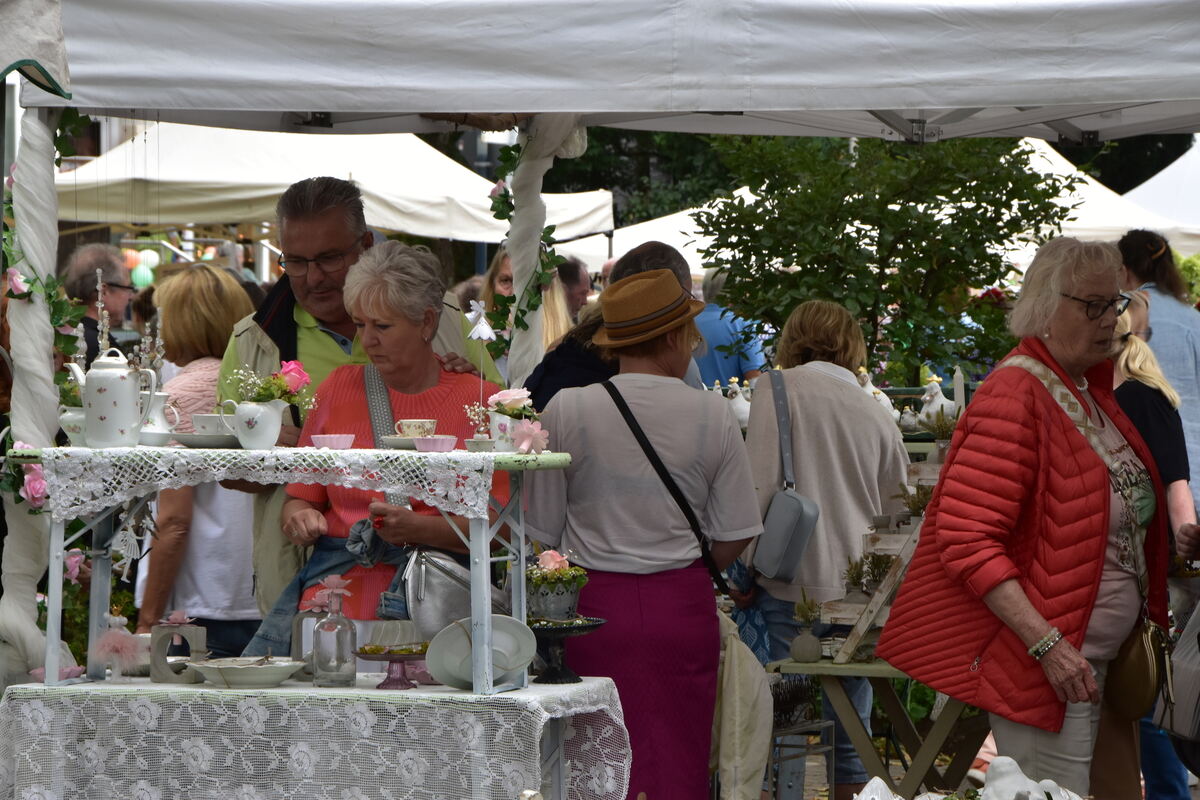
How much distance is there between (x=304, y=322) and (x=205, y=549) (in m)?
0.81

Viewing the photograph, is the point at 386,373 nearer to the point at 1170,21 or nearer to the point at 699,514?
the point at 699,514

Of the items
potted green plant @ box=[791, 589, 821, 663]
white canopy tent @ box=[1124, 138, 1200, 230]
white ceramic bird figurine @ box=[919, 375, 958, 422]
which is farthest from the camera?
white canopy tent @ box=[1124, 138, 1200, 230]

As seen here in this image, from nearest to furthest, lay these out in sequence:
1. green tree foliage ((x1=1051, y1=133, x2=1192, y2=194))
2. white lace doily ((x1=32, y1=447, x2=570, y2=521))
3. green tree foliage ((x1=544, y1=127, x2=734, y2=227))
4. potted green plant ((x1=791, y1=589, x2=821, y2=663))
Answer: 1. white lace doily ((x1=32, y1=447, x2=570, y2=521))
2. potted green plant ((x1=791, y1=589, x2=821, y2=663))
3. green tree foliage ((x1=544, y1=127, x2=734, y2=227))
4. green tree foliage ((x1=1051, y1=133, x2=1192, y2=194))

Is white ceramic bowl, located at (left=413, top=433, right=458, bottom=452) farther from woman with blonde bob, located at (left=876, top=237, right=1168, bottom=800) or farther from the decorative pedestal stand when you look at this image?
woman with blonde bob, located at (left=876, top=237, right=1168, bottom=800)

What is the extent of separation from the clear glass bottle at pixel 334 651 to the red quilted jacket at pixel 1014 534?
1.39 m

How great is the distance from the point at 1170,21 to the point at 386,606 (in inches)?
86.4

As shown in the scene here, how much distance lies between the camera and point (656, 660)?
3.62 meters

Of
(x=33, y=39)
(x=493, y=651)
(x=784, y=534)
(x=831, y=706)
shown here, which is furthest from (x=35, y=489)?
(x=831, y=706)

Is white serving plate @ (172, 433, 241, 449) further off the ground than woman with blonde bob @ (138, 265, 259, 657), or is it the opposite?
white serving plate @ (172, 433, 241, 449)

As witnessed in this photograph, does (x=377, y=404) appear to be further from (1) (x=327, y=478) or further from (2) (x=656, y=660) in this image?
(2) (x=656, y=660)

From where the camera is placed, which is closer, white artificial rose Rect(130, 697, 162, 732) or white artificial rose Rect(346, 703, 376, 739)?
white artificial rose Rect(346, 703, 376, 739)

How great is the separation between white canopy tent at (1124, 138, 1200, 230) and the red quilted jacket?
32.2 feet

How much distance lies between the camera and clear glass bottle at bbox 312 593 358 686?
11.0ft

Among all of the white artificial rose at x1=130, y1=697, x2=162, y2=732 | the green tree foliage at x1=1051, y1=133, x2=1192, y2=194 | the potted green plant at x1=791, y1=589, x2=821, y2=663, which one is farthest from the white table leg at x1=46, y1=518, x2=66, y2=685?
the green tree foliage at x1=1051, y1=133, x2=1192, y2=194
